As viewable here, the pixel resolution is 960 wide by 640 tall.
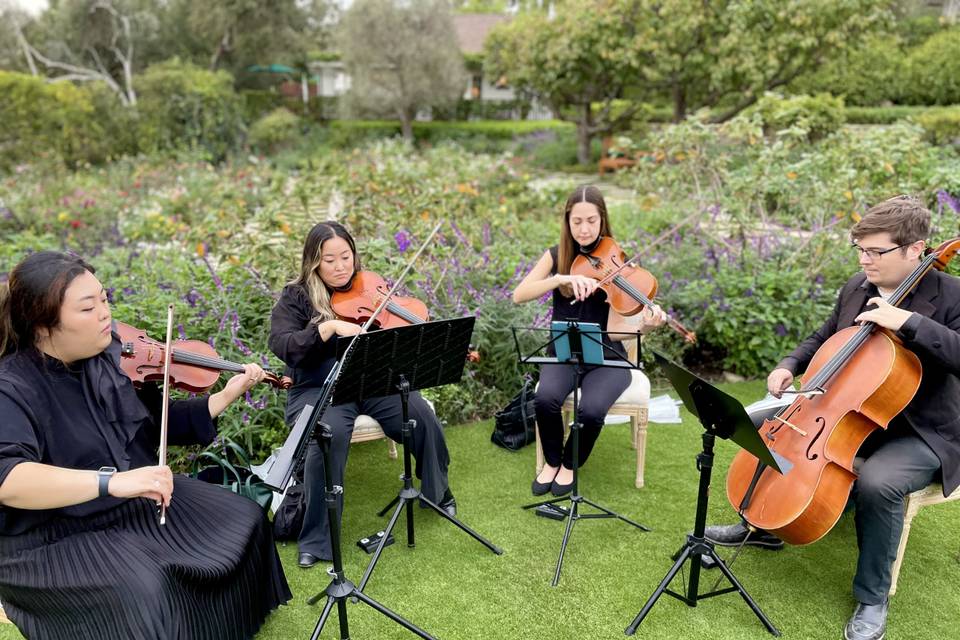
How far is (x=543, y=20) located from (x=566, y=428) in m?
13.5

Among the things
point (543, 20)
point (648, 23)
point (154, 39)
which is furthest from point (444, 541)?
point (154, 39)

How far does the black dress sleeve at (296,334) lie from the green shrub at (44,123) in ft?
35.5

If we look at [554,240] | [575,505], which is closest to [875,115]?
[554,240]

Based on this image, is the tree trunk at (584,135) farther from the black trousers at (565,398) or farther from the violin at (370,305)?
the violin at (370,305)

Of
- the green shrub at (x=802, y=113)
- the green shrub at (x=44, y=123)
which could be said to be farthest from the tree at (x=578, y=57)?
the green shrub at (x=44, y=123)

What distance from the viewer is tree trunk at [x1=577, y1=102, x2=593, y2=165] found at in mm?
16566

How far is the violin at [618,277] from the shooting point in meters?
3.30

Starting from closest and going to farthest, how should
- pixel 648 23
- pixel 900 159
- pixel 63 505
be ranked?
pixel 63 505, pixel 900 159, pixel 648 23

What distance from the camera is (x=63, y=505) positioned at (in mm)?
1948

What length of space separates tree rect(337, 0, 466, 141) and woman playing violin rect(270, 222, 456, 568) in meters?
15.9

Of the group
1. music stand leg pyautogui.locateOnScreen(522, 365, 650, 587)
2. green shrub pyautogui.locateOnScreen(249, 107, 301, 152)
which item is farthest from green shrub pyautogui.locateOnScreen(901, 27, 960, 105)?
music stand leg pyautogui.locateOnScreen(522, 365, 650, 587)

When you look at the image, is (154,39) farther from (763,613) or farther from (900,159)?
(763,613)

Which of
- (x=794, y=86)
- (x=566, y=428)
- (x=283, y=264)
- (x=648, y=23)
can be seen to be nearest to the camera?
(x=566, y=428)

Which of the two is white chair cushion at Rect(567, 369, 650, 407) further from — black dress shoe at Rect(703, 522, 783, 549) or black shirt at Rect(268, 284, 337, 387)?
black shirt at Rect(268, 284, 337, 387)
